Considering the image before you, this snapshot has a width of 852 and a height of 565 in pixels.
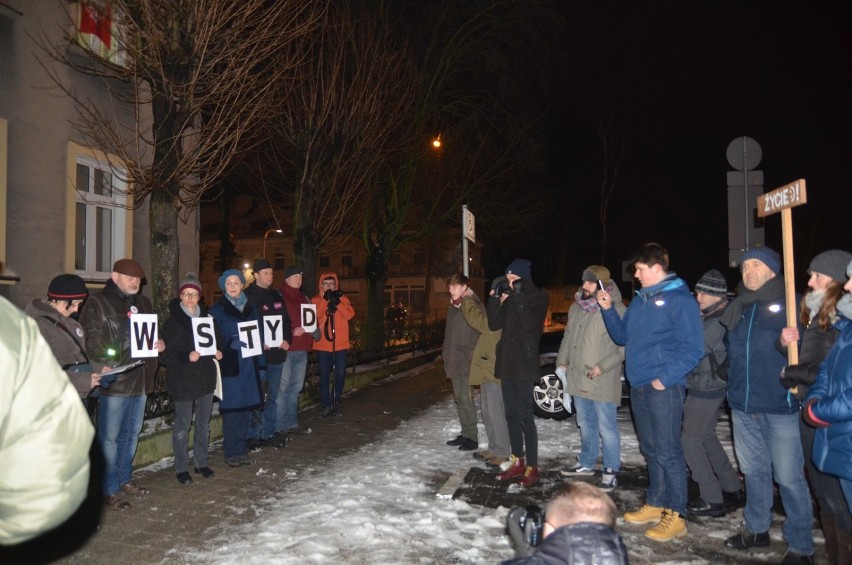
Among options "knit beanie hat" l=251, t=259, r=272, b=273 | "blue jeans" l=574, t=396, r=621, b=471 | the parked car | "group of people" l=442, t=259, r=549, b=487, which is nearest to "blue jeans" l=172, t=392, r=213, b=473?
"knit beanie hat" l=251, t=259, r=272, b=273

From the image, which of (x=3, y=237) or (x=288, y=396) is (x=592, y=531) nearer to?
(x=288, y=396)

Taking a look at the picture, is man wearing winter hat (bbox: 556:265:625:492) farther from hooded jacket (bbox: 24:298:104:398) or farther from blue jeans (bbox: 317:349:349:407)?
hooded jacket (bbox: 24:298:104:398)

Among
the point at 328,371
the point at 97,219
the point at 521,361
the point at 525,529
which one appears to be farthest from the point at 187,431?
the point at 97,219

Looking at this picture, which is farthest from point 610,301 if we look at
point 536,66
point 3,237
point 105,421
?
point 536,66

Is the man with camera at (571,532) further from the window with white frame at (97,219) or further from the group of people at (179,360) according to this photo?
the window with white frame at (97,219)

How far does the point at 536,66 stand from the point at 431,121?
414 cm

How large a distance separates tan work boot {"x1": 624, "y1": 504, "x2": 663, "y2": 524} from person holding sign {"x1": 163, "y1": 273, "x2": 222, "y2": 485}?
4.09 metres

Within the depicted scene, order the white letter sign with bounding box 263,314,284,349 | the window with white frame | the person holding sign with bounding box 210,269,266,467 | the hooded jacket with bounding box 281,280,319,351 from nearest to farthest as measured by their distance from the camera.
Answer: the person holding sign with bounding box 210,269,266,467, the white letter sign with bounding box 263,314,284,349, the hooded jacket with bounding box 281,280,319,351, the window with white frame

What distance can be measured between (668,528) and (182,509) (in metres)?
4.04

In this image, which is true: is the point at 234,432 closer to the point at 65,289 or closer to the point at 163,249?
the point at 65,289

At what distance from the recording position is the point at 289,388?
28.5ft

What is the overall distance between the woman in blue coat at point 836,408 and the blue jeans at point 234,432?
214 inches

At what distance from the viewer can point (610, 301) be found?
574cm

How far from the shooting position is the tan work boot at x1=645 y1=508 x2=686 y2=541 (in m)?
4.85
